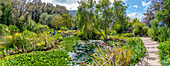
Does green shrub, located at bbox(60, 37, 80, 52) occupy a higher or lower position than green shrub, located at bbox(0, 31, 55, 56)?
lower

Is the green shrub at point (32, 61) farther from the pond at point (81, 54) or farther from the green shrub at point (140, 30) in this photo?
the green shrub at point (140, 30)

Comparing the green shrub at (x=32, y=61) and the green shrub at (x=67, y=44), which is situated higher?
the green shrub at (x=32, y=61)

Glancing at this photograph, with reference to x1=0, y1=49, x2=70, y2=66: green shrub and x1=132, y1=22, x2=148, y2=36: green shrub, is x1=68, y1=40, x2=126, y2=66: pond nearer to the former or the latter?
x1=0, y1=49, x2=70, y2=66: green shrub

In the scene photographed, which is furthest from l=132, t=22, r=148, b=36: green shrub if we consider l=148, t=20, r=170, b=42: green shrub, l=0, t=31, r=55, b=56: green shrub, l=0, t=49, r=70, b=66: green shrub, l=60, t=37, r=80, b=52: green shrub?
l=0, t=49, r=70, b=66: green shrub

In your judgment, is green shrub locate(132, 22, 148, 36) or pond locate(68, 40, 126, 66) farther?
green shrub locate(132, 22, 148, 36)

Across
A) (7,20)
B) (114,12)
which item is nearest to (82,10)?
(114,12)

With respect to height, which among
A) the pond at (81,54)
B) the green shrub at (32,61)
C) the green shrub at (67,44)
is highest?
the green shrub at (32,61)

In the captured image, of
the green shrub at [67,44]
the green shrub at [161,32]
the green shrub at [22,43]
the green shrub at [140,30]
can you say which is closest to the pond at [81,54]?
the green shrub at [67,44]

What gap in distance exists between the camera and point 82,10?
388 inches

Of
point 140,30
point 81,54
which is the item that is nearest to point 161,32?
point 81,54

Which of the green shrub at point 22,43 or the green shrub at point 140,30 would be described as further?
the green shrub at point 140,30

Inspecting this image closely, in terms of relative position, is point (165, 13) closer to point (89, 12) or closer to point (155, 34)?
point (155, 34)

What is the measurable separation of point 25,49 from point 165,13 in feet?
25.3

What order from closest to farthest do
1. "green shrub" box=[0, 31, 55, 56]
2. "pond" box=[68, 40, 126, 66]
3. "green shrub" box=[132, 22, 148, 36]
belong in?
"pond" box=[68, 40, 126, 66] < "green shrub" box=[0, 31, 55, 56] < "green shrub" box=[132, 22, 148, 36]
